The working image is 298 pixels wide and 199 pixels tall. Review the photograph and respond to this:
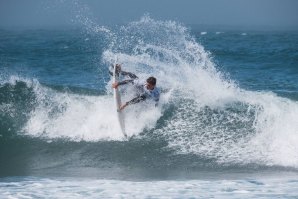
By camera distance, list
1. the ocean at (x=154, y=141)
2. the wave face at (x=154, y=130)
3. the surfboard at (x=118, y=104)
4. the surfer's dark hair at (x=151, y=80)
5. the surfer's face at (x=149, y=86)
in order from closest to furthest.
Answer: the ocean at (x=154, y=141), the wave face at (x=154, y=130), the surfer's dark hair at (x=151, y=80), the surfer's face at (x=149, y=86), the surfboard at (x=118, y=104)

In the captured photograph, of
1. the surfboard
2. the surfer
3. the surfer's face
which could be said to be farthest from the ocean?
the surfer's face

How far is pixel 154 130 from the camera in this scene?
42.9ft

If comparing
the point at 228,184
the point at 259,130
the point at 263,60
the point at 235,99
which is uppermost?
the point at 263,60

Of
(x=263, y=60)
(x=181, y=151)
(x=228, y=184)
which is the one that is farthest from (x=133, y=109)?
(x=263, y=60)

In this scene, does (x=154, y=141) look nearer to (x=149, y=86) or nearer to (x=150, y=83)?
(x=149, y=86)

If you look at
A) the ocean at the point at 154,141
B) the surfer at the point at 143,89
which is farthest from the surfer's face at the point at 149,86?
the ocean at the point at 154,141

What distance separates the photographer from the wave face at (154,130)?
11.0 m

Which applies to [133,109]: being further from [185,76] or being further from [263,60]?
[263,60]

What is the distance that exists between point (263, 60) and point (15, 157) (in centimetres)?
2073

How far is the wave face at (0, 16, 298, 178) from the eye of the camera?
433 inches

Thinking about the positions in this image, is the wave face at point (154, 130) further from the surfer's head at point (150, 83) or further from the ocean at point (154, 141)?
the surfer's head at point (150, 83)

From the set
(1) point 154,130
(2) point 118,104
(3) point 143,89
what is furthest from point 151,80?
(1) point 154,130

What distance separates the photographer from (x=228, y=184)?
8.73 metres

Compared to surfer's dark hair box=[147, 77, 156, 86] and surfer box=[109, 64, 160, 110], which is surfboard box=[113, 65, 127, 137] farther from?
surfer's dark hair box=[147, 77, 156, 86]
